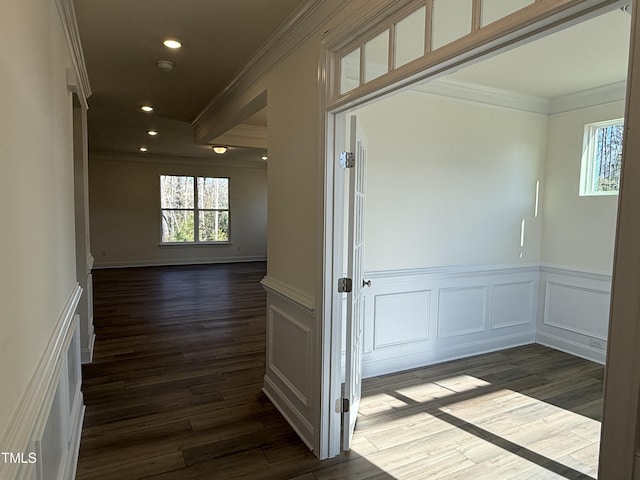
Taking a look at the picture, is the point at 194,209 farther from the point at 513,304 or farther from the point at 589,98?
the point at 589,98

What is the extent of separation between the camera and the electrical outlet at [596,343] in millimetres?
3852

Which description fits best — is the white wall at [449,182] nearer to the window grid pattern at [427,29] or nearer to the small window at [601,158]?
the small window at [601,158]

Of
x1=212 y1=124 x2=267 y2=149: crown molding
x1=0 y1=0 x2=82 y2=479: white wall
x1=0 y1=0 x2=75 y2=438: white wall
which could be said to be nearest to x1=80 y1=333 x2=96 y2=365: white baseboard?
x1=0 y1=0 x2=82 y2=479: white wall

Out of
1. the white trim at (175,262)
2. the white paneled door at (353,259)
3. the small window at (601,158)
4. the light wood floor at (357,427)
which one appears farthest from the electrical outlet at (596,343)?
the white trim at (175,262)

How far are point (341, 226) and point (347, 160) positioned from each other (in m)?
0.38

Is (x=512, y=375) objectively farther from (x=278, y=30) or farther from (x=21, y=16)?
(x=21, y=16)

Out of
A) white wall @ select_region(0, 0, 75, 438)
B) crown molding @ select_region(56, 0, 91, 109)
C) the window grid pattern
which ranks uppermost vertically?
crown molding @ select_region(56, 0, 91, 109)

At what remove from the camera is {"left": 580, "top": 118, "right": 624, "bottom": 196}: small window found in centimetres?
384

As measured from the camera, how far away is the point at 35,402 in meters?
1.22

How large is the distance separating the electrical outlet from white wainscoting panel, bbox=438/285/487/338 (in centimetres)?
101

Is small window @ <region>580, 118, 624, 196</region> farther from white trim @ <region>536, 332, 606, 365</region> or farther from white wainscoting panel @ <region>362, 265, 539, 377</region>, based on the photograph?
white trim @ <region>536, 332, 606, 365</region>

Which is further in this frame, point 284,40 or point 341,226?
point 284,40

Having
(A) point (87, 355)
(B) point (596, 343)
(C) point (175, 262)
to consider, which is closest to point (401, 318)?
(B) point (596, 343)

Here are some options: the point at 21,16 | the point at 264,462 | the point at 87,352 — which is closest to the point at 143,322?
the point at 87,352
